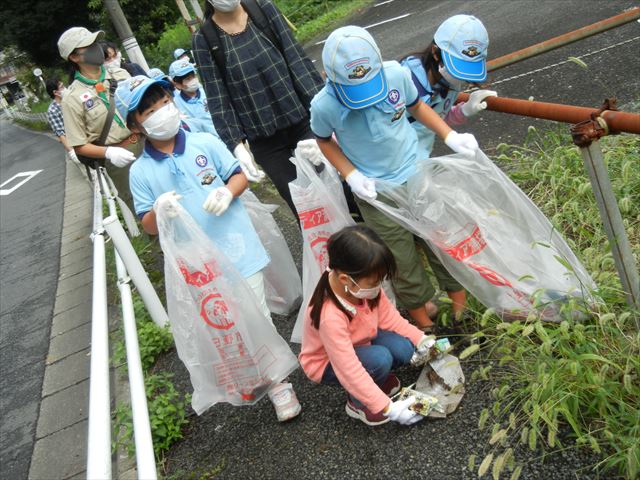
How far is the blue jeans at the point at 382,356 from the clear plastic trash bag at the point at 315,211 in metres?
0.42

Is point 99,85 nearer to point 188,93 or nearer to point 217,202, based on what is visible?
point 188,93

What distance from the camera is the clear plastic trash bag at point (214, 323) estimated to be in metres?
2.51

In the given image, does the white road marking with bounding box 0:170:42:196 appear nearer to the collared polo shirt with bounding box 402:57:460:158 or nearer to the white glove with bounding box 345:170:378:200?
the collared polo shirt with bounding box 402:57:460:158

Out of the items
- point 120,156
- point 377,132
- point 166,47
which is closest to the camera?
point 377,132

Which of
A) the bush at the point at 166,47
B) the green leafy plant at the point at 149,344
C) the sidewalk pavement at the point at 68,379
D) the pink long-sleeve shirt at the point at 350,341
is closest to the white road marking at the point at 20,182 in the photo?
the bush at the point at 166,47

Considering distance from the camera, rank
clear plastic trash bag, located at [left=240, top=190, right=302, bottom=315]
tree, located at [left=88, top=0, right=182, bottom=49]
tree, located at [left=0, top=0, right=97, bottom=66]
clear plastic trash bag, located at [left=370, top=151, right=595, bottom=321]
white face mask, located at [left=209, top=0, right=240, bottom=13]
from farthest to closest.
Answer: tree, located at [left=0, top=0, right=97, bottom=66] → tree, located at [left=88, top=0, right=182, bottom=49] → clear plastic trash bag, located at [left=240, top=190, right=302, bottom=315] → white face mask, located at [left=209, top=0, right=240, bottom=13] → clear plastic trash bag, located at [left=370, top=151, right=595, bottom=321]

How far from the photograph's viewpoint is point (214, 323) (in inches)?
99.9

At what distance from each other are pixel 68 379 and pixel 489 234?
326cm

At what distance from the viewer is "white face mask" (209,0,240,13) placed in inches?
115

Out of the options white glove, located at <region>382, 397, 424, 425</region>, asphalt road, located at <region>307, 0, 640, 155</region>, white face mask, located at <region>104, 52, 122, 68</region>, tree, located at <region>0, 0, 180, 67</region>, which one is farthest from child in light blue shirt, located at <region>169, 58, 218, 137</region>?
tree, located at <region>0, 0, 180, 67</region>

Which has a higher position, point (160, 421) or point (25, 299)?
point (160, 421)

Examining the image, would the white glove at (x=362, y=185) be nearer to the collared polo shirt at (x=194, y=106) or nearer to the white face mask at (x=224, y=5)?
the white face mask at (x=224, y=5)

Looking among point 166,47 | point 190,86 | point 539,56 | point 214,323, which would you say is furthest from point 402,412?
point 166,47

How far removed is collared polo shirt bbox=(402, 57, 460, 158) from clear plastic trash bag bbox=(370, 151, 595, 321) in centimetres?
44
